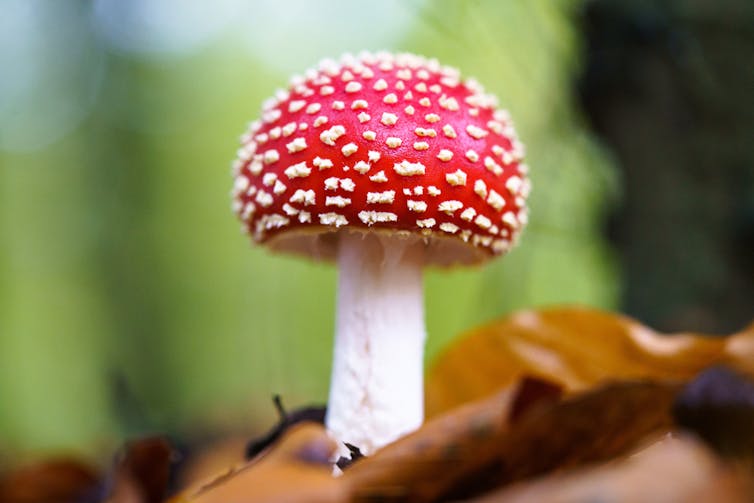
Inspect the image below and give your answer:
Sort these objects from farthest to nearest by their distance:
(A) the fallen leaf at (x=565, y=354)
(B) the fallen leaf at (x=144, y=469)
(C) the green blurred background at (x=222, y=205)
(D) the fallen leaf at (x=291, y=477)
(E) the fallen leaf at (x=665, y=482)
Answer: (C) the green blurred background at (x=222, y=205)
(A) the fallen leaf at (x=565, y=354)
(B) the fallen leaf at (x=144, y=469)
(D) the fallen leaf at (x=291, y=477)
(E) the fallen leaf at (x=665, y=482)

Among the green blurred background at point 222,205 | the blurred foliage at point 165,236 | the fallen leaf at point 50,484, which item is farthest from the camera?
the blurred foliage at point 165,236

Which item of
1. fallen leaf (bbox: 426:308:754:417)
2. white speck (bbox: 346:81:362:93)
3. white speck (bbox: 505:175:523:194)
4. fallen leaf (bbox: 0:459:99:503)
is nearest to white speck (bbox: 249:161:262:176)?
white speck (bbox: 346:81:362:93)

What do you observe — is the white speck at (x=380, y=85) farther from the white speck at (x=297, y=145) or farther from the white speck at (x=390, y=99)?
the white speck at (x=297, y=145)

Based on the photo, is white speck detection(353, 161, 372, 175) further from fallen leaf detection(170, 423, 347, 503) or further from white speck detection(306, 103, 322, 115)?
fallen leaf detection(170, 423, 347, 503)

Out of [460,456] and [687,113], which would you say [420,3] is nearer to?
[687,113]

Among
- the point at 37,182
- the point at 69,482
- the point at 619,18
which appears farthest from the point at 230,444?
the point at 37,182

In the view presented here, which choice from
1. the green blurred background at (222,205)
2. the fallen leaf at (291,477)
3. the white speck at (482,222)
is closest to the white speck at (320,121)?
the white speck at (482,222)

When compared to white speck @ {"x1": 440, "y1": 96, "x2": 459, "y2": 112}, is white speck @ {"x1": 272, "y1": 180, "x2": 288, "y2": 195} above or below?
below
